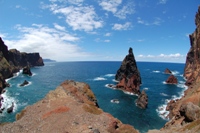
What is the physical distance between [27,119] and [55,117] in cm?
499

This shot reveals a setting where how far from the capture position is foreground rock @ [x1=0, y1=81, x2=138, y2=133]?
79.6 ft

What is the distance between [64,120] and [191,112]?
20.3m

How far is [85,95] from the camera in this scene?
40750 mm

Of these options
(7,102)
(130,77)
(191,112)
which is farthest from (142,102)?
(7,102)

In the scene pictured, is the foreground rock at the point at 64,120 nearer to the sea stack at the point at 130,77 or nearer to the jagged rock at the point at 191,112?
the jagged rock at the point at 191,112

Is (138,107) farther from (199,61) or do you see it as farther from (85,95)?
(199,61)

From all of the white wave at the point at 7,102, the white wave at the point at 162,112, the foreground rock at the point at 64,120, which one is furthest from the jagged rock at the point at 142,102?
the white wave at the point at 7,102

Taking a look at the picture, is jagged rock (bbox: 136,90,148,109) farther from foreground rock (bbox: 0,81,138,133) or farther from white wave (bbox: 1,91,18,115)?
white wave (bbox: 1,91,18,115)

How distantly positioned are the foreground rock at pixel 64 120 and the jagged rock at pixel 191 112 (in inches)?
396

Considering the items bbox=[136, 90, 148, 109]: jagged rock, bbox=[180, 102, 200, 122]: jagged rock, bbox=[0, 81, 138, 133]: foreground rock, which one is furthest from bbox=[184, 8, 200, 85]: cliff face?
bbox=[0, 81, 138, 133]: foreground rock

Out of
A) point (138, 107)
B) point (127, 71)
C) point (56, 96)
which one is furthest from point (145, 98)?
point (56, 96)

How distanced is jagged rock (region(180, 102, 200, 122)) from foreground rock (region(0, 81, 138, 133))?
1005 cm

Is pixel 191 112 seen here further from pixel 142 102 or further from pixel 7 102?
pixel 7 102

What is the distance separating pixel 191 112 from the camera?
2794 cm
